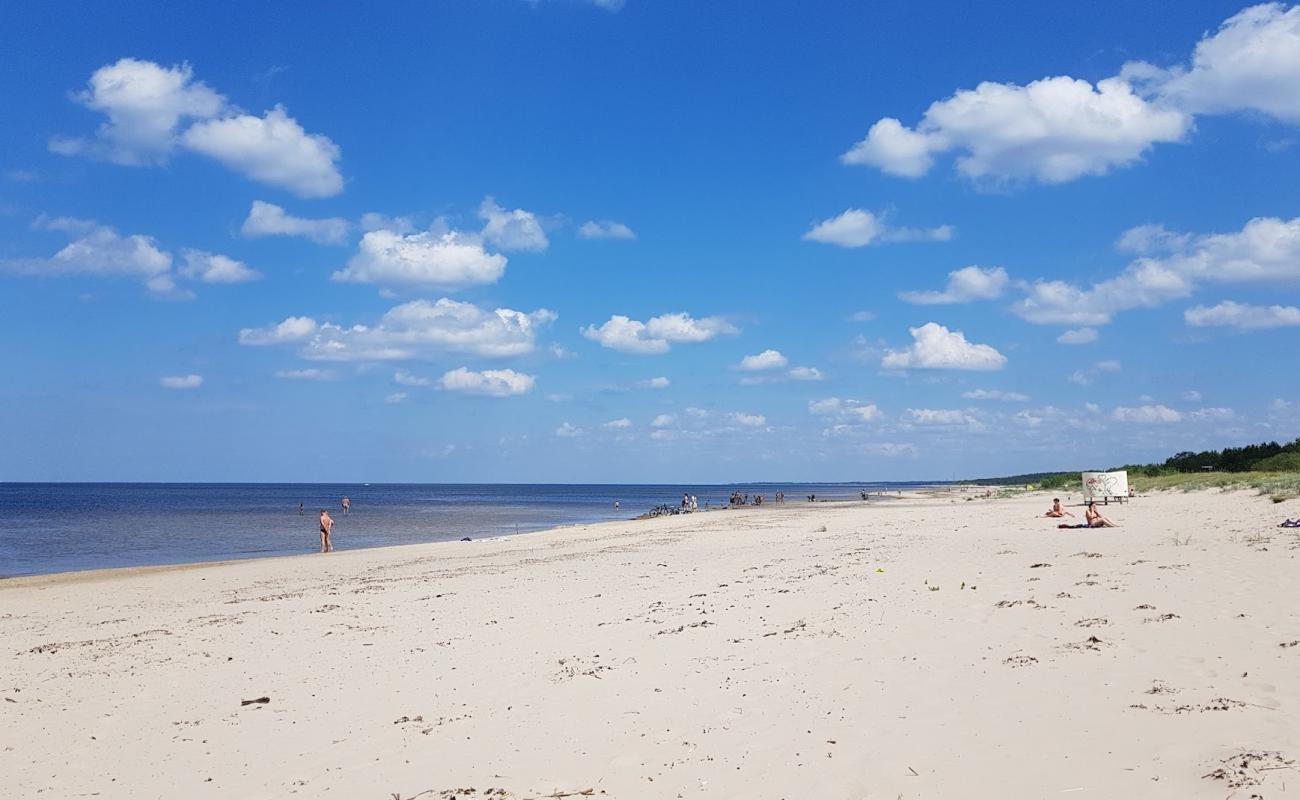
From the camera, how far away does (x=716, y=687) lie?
874 centimetres

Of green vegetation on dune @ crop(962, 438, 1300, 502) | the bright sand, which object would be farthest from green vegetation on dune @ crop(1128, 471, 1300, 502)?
the bright sand

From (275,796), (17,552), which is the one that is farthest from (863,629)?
(17,552)

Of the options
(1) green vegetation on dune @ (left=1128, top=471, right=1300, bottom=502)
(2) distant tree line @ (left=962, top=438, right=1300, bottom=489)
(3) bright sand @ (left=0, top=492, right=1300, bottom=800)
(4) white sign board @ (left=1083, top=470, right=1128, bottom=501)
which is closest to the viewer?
(3) bright sand @ (left=0, top=492, right=1300, bottom=800)

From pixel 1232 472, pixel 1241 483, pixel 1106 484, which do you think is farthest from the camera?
pixel 1232 472

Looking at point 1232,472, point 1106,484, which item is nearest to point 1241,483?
point 1106,484

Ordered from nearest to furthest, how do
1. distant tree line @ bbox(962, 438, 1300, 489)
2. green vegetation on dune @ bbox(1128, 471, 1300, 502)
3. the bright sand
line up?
the bright sand < green vegetation on dune @ bbox(1128, 471, 1300, 502) < distant tree line @ bbox(962, 438, 1300, 489)

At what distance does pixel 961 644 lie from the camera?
972 centimetres

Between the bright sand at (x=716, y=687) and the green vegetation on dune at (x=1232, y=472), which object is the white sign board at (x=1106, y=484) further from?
the bright sand at (x=716, y=687)

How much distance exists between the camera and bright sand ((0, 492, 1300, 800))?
6383 mm

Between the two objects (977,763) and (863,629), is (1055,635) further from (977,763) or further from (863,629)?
(977,763)

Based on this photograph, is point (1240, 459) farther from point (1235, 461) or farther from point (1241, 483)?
point (1241, 483)

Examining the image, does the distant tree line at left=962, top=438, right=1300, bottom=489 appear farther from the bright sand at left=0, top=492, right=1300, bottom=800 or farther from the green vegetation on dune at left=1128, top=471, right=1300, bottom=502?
the bright sand at left=0, top=492, right=1300, bottom=800

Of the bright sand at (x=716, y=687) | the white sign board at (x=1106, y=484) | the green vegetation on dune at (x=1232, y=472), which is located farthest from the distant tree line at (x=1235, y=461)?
the bright sand at (x=716, y=687)

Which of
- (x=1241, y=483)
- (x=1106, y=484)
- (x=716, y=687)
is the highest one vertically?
(x=1106, y=484)
